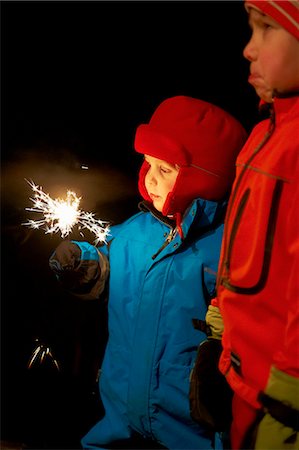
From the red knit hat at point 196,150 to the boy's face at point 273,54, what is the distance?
64 centimetres

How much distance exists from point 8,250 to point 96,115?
1.13m

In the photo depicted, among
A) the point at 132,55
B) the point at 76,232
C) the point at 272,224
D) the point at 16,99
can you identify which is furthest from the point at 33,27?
the point at 272,224

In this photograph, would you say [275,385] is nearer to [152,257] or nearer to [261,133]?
[261,133]

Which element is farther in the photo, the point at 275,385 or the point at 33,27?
the point at 33,27

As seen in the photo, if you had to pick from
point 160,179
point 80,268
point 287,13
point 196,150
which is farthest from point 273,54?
point 80,268

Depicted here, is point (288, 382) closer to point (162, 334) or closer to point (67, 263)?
point (162, 334)

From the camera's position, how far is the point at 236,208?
4.33ft

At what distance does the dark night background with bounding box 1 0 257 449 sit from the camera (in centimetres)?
261

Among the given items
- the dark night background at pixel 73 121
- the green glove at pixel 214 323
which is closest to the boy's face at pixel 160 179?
the green glove at pixel 214 323

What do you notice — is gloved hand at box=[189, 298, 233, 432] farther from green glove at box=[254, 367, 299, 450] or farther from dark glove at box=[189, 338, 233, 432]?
green glove at box=[254, 367, 299, 450]

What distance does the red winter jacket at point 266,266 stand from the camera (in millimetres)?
1146

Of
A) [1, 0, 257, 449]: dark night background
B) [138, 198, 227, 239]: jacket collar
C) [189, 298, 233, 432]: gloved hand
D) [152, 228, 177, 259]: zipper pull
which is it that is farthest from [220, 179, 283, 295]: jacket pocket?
[1, 0, 257, 449]: dark night background

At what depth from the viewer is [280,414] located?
112 cm

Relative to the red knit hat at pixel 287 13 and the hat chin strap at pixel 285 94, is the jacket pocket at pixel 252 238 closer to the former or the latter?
the hat chin strap at pixel 285 94
